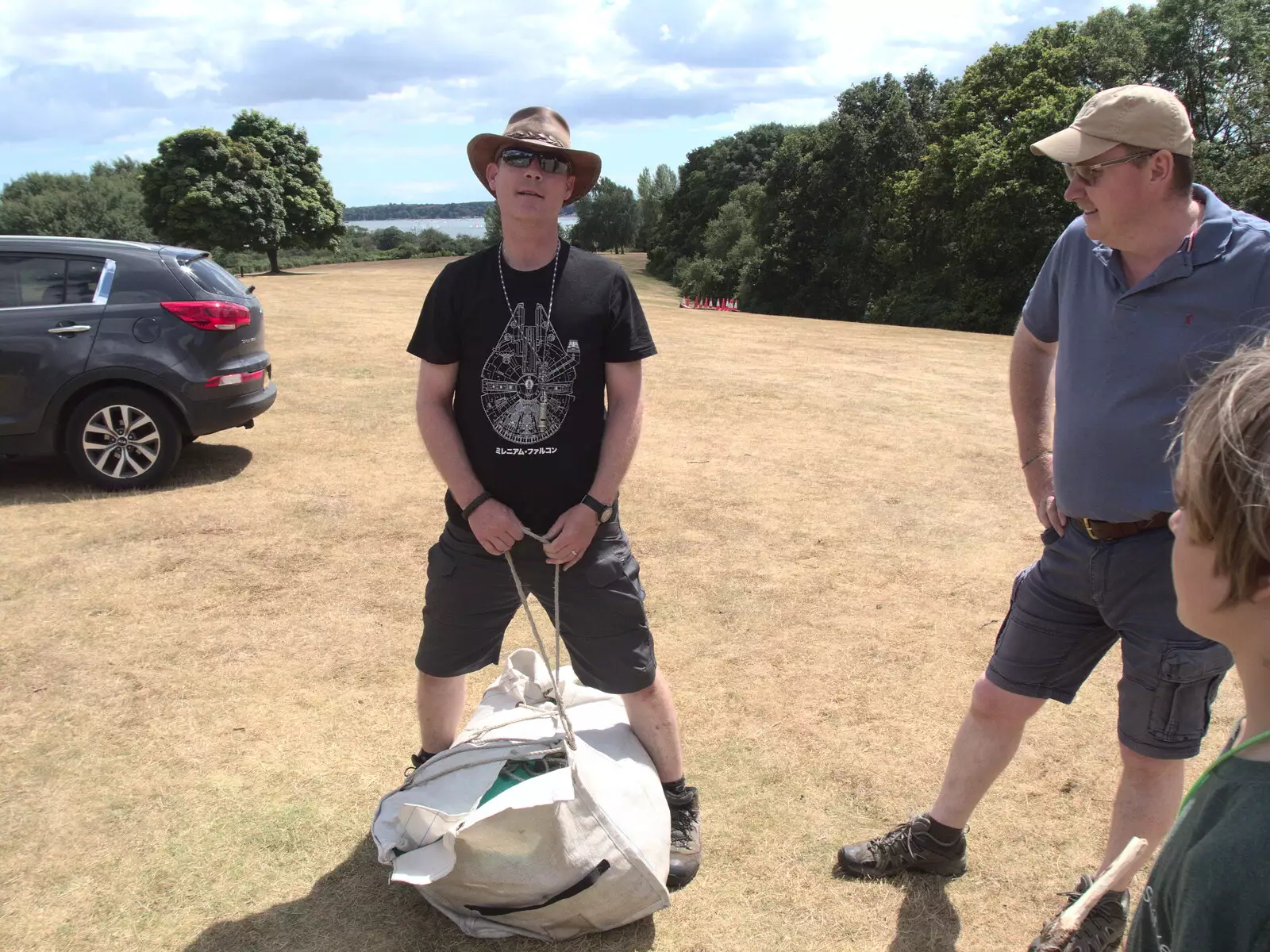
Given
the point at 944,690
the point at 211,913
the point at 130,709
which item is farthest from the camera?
the point at 944,690

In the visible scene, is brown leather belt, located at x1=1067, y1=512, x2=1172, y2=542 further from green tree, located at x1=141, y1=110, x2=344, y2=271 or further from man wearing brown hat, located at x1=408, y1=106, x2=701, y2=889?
green tree, located at x1=141, y1=110, x2=344, y2=271

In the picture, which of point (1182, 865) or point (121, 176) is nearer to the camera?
point (1182, 865)

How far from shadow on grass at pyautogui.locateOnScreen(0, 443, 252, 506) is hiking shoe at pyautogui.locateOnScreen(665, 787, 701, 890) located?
5.09 meters

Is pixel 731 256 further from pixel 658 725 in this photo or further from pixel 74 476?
pixel 658 725

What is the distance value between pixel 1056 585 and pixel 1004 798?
3.84 feet

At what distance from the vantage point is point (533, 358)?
267cm

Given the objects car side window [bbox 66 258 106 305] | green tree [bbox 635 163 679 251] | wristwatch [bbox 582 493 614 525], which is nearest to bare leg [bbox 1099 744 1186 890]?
wristwatch [bbox 582 493 614 525]

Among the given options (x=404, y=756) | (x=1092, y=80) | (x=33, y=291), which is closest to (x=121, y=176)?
(x=1092, y=80)

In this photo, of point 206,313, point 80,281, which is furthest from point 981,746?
point 80,281

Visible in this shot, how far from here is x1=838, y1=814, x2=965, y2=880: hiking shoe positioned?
2932 mm

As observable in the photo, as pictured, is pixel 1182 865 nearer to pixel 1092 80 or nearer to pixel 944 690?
pixel 944 690

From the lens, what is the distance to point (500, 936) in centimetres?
265

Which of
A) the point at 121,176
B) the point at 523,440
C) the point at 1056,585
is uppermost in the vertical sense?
the point at 121,176

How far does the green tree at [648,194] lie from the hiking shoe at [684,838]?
89425 millimetres
